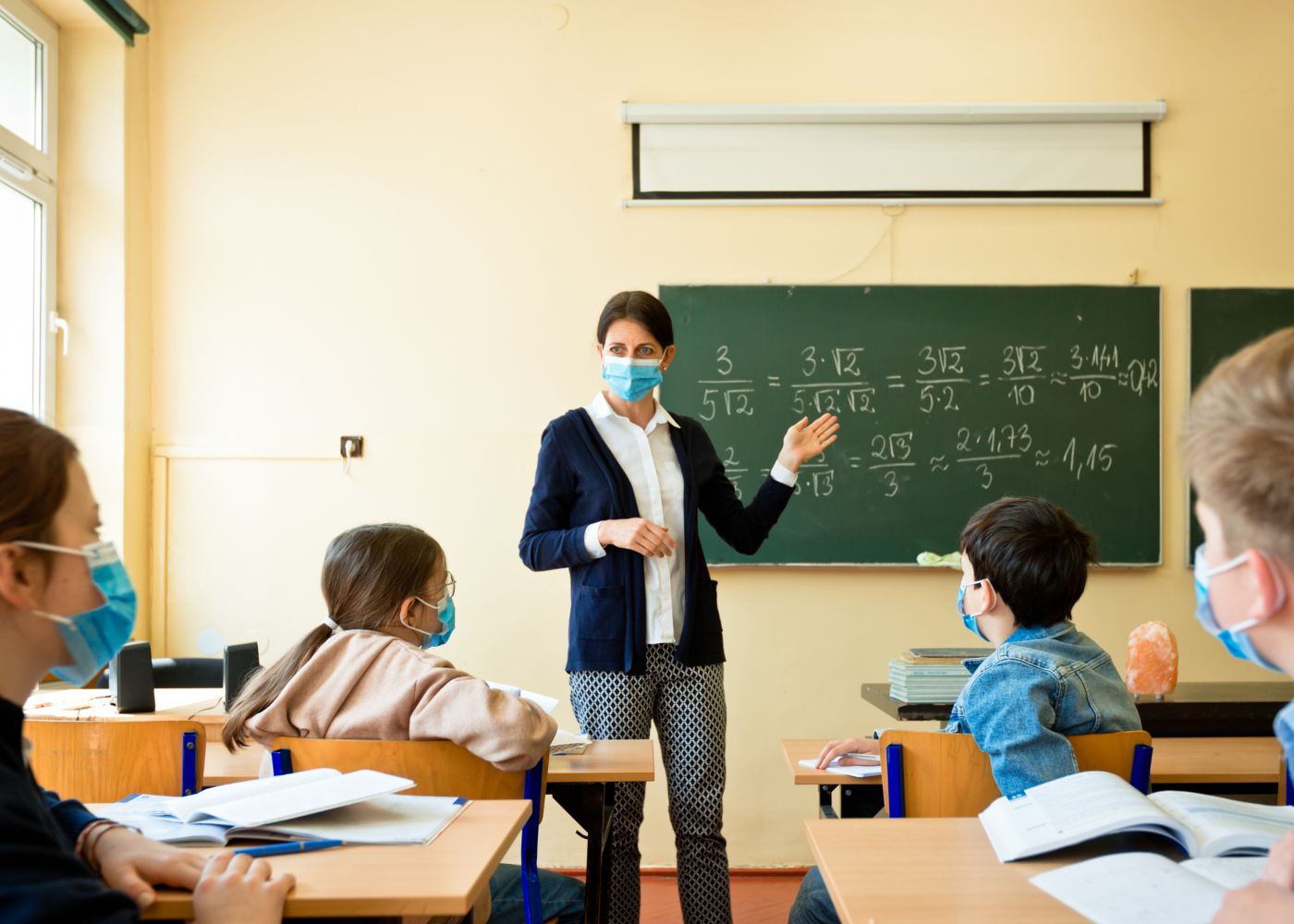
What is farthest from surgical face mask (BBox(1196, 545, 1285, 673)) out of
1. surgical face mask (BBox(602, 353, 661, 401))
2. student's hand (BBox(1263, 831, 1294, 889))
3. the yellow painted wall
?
the yellow painted wall

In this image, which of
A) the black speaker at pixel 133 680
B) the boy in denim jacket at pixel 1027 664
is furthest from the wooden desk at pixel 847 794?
the black speaker at pixel 133 680

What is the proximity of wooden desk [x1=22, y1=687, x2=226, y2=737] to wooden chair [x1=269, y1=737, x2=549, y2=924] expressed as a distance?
784mm

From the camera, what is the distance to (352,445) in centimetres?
381

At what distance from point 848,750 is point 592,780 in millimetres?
497

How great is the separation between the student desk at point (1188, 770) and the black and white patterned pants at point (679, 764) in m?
0.25

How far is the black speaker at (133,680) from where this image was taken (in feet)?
8.16

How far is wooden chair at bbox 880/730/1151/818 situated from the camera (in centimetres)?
166

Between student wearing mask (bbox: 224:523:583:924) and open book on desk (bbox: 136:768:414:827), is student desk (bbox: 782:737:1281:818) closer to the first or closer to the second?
student wearing mask (bbox: 224:523:583:924)

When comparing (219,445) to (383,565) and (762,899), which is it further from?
(762,899)

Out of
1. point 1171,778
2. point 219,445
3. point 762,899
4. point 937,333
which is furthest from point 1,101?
point 1171,778

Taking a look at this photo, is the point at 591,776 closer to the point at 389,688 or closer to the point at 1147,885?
the point at 389,688

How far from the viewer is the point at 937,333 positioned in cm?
385

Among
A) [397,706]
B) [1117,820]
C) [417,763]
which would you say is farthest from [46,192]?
[1117,820]

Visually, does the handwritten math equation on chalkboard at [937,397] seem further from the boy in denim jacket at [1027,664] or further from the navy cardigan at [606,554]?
the boy in denim jacket at [1027,664]
